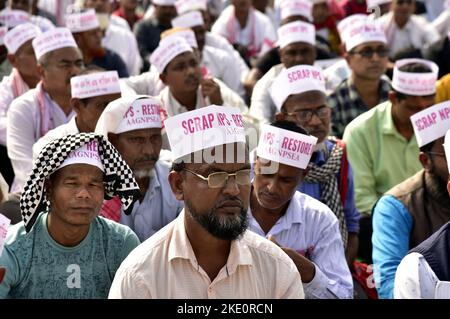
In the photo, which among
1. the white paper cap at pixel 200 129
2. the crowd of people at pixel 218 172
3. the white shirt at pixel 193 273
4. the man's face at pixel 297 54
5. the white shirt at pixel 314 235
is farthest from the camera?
the man's face at pixel 297 54

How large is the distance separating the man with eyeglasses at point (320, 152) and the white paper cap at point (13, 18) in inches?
133

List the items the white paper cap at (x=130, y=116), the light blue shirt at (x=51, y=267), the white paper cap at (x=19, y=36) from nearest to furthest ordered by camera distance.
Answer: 1. the light blue shirt at (x=51, y=267)
2. the white paper cap at (x=130, y=116)
3. the white paper cap at (x=19, y=36)

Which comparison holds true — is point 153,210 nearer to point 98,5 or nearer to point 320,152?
point 320,152

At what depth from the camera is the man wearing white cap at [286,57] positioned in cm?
803

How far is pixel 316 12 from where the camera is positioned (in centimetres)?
1196

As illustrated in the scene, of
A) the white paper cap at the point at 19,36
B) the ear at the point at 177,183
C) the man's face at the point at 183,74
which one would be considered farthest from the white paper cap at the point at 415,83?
the ear at the point at 177,183

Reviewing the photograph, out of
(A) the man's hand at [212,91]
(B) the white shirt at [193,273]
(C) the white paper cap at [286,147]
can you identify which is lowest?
(B) the white shirt at [193,273]

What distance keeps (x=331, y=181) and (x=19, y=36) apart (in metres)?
3.24

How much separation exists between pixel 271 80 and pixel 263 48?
137 inches

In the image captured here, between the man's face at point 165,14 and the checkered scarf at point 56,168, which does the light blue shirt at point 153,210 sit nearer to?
the checkered scarf at point 56,168

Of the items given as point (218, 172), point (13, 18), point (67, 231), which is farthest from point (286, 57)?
point (218, 172)
